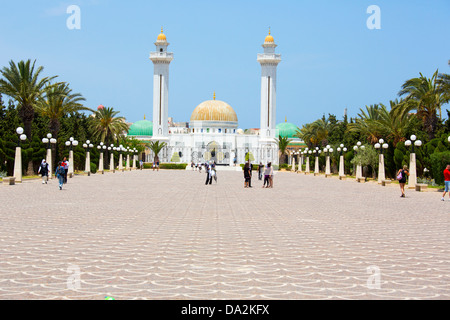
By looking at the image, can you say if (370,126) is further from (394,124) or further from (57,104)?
(57,104)

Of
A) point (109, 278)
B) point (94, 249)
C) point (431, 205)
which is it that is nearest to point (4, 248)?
point (94, 249)

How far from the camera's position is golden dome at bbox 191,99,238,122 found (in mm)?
104625

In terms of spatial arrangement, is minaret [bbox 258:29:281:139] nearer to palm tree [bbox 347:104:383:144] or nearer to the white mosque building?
the white mosque building

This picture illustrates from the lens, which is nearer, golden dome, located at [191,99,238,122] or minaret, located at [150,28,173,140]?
minaret, located at [150,28,173,140]

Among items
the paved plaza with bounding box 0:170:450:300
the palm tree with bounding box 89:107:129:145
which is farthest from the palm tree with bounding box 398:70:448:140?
the palm tree with bounding box 89:107:129:145

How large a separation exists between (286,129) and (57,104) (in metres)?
78.1

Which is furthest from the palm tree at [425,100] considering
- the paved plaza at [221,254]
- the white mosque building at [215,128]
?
the white mosque building at [215,128]

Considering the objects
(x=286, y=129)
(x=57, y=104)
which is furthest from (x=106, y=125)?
(x=286, y=129)

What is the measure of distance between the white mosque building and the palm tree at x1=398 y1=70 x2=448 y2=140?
5031cm

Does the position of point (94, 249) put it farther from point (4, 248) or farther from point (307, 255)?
point (307, 255)

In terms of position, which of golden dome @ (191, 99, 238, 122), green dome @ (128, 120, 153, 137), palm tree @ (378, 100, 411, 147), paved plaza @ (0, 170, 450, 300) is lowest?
paved plaza @ (0, 170, 450, 300)

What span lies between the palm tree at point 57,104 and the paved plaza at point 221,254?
2486 cm

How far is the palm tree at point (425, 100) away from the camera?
103 feet
